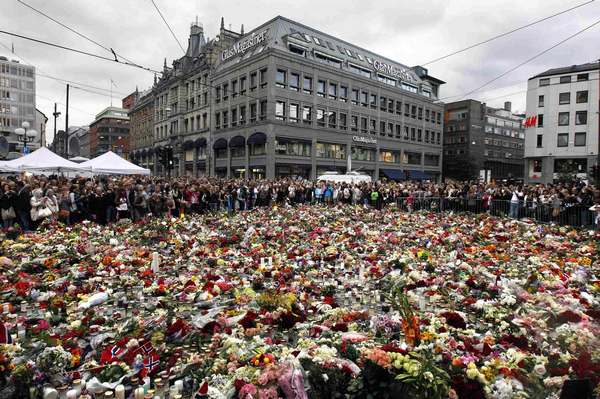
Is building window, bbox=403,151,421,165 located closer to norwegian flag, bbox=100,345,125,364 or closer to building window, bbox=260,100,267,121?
building window, bbox=260,100,267,121

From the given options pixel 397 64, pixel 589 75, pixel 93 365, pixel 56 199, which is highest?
pixel 397 64

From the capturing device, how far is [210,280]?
6754mm

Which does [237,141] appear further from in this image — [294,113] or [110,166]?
[110,166]

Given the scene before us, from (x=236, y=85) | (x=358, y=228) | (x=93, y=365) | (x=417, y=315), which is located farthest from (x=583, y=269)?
(x=236, y=85)

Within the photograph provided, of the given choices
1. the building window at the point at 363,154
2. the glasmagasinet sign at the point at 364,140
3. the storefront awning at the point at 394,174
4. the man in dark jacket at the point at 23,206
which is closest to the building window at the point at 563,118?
the storefront awning at the point at 394,174

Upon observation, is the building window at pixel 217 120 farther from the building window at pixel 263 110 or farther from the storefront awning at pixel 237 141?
the building window at pixel 263 110

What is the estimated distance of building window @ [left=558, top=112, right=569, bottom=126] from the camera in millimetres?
56062

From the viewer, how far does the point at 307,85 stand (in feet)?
149

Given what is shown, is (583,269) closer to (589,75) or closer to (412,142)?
(412,142)

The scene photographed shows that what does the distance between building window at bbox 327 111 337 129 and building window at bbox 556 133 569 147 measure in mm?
36493

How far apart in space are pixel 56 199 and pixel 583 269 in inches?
614

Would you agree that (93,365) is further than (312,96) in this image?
No

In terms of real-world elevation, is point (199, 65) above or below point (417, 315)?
above

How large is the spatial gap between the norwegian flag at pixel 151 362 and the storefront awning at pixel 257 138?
126 ft
